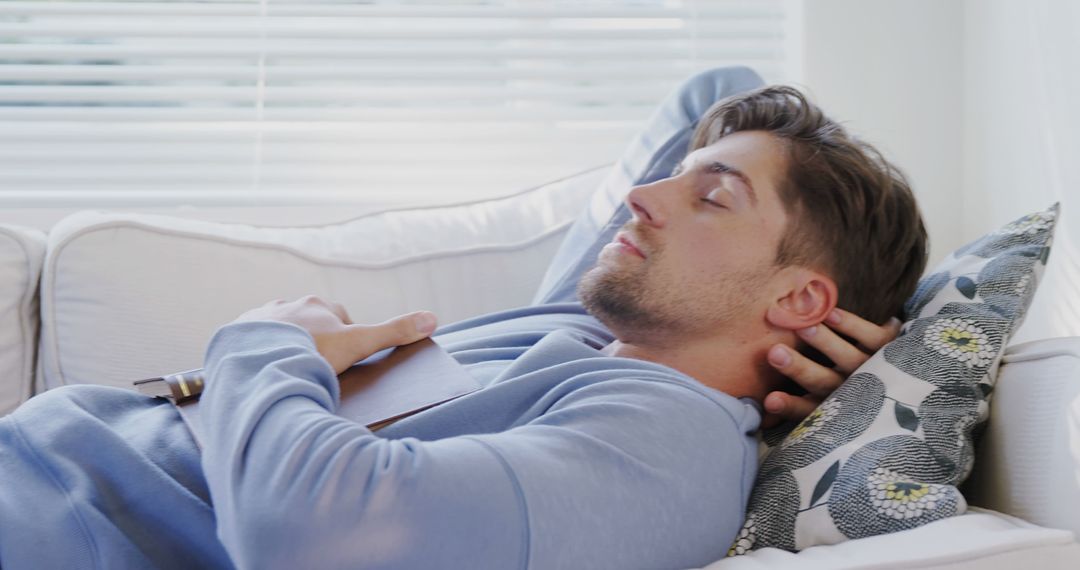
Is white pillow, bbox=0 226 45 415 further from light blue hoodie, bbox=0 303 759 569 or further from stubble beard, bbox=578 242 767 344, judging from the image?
stubble beard, bbox=578 242 767 344

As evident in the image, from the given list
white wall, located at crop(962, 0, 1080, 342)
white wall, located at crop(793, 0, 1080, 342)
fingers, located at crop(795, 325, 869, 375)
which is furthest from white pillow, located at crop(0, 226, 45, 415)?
white wall, located at crop(962, 0, 1080, 342)

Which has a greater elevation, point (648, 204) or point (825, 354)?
point (648, 204)

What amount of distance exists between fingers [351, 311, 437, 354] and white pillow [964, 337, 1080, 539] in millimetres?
625

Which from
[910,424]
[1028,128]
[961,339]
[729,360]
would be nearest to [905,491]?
[910,424]

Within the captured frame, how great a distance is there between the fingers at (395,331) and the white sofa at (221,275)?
1.50 feet

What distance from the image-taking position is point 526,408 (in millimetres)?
1062

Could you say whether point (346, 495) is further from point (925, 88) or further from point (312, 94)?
point (925, 88)

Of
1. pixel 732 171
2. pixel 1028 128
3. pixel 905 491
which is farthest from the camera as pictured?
pixel 1028 128

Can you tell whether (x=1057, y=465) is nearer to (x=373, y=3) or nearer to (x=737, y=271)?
(x=737, y=271)

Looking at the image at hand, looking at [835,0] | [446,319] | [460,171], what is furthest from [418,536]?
[835,0]

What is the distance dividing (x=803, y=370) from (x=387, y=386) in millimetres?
483

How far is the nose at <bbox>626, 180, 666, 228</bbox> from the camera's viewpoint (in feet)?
4.25

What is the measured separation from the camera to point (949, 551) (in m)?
0.85

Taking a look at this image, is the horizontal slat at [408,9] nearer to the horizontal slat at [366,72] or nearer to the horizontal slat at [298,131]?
the horizontal slat at [366,72]
